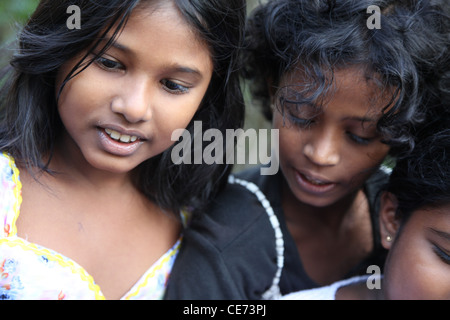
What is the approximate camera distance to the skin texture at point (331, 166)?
1293 millimetres

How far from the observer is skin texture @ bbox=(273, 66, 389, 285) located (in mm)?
1293

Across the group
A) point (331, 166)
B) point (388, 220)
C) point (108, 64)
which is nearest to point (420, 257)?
point (388, 220)

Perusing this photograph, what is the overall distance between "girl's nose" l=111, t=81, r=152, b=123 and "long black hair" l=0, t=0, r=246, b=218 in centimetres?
10

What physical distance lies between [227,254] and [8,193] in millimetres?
556

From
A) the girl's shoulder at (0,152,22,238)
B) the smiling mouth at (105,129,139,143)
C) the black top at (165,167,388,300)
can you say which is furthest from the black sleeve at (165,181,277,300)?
the girl's shoulder at (0,152,22,238)

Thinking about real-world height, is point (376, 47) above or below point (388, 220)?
above

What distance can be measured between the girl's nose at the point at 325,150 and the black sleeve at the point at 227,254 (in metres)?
0.25

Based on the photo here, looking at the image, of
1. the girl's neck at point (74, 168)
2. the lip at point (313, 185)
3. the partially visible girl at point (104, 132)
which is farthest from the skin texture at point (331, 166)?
the girl's neck at point (74, 168)

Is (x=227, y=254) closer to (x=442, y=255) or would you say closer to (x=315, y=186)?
(x=315, y=186)

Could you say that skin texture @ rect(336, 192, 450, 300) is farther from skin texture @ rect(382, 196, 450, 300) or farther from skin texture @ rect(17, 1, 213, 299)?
skin texture @ rect(17, 1, 213, 299)

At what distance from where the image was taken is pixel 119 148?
122 centimetres

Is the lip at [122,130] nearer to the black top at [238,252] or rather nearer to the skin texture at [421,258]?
the black top at [238,252]
